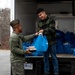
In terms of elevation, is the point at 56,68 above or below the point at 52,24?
below

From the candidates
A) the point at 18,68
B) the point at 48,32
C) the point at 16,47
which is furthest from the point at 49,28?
the point at 18,68

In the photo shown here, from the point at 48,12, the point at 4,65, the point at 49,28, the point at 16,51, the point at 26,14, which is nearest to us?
the point at 16,51

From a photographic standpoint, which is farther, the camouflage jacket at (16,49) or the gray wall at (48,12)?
the gray wall at (48,12)

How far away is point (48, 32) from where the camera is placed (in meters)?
7.38

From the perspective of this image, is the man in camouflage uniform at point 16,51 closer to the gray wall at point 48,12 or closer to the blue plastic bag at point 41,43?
the blue plastic bag at point 41,43

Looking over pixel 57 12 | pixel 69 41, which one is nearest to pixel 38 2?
pixel 57 12

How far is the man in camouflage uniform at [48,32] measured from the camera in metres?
7.35

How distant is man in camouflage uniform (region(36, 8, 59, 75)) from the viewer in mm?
7352

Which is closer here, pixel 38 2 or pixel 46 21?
pixel 46 21

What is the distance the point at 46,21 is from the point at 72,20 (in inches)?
94.9

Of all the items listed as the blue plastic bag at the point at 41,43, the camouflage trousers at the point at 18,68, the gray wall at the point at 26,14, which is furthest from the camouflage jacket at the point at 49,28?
the camouflage trousers at the point at 18,68

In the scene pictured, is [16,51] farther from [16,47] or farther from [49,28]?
[49,28]

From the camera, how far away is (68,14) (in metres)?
9.88

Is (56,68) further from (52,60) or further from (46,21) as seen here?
(46,21)
